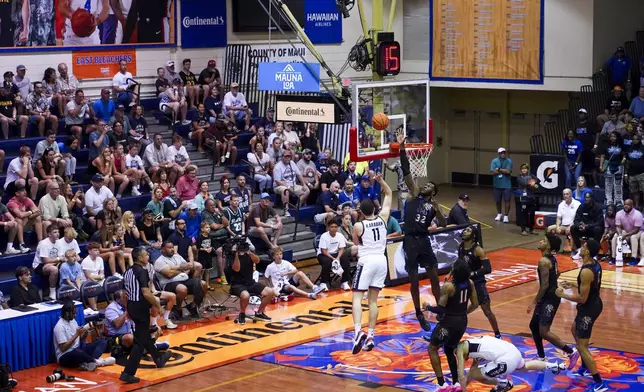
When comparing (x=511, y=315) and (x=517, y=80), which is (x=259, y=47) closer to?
(x=517, y=80)

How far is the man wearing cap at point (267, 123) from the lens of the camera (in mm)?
25625

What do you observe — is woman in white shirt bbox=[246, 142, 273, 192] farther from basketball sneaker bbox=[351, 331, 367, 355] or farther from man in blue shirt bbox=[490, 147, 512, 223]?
basketball sneaker bbox=[351, 331, 367, 355]

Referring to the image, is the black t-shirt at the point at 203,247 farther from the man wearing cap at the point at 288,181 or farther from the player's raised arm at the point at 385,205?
the player's raised arm at the point at 385,205

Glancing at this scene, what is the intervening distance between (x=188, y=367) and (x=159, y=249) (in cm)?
379

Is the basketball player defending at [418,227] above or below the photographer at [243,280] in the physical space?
above

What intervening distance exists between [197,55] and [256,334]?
38.0 feet

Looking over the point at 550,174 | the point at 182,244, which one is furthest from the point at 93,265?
the point at 550,174

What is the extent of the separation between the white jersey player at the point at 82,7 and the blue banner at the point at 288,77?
157 inches

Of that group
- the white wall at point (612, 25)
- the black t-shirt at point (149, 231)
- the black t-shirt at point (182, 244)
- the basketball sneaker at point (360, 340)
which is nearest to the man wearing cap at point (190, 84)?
the black t-shirt at point (149, 231)

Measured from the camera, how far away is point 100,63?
994 inches

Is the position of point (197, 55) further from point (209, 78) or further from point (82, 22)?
point (82, 22)

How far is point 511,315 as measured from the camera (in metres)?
18.3

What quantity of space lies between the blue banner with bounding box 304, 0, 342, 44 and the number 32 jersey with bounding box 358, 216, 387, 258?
14.4 meters

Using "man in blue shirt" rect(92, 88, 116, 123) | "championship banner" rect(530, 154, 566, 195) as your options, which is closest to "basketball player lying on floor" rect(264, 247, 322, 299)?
"man in blue shirt" rect(92, 88, 116, 123)
